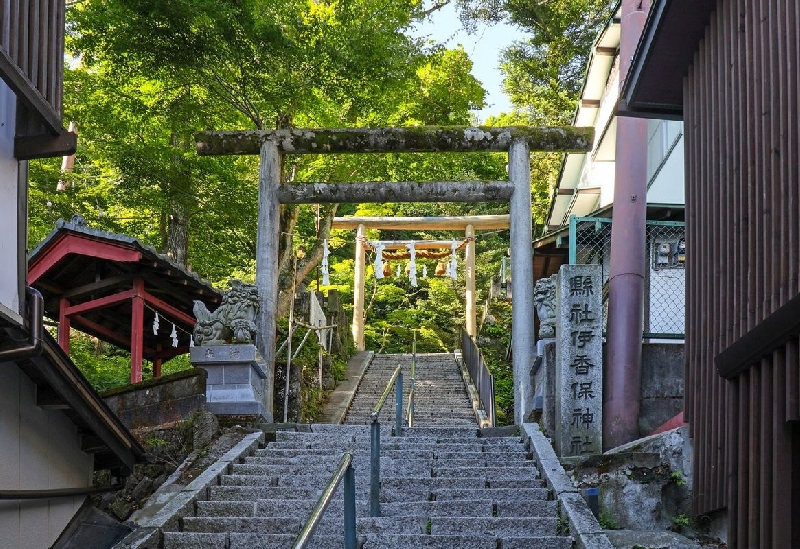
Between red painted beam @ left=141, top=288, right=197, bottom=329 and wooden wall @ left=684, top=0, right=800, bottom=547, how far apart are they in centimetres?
1021

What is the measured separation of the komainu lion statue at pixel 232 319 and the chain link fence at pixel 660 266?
15.4ft

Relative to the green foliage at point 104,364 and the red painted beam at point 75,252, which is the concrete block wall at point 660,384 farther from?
the green foliage at point 104,364

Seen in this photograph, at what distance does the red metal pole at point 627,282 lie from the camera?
11.1 m

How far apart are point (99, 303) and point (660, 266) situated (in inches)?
368

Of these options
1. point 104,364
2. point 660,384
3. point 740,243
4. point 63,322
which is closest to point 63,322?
point 63,322

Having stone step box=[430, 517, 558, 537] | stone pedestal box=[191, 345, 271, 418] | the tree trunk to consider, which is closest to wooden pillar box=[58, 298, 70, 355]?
stone pedestal box=[191, 345, 271, 418]

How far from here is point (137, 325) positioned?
15656 millimetres

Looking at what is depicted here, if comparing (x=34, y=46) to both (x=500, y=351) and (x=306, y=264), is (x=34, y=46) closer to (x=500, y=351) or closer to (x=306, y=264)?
(x=306, y=264)

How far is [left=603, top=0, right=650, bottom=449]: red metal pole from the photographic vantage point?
11.1m

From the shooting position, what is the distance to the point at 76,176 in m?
19.6

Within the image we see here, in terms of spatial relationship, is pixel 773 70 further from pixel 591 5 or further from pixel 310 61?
pixel 591 5

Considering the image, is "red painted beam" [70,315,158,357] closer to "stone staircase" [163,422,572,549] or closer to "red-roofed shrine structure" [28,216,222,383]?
"red-roofed shrine structure" [28,216,222,383]

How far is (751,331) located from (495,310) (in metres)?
24.6

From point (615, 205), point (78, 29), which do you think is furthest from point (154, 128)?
point (615, 205)
